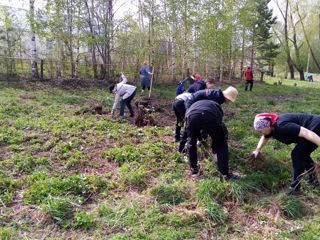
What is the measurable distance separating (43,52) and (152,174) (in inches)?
468

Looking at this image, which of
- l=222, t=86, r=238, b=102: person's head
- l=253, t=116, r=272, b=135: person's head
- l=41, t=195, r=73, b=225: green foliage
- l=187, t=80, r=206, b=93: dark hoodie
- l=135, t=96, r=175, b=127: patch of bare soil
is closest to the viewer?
l=41, t=195, r=73, b=225: green foliage

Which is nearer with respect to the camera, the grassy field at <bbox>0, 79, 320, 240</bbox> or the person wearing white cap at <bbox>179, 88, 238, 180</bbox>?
the grassy field at <bbox>0, 79, 320, 240</bbox>

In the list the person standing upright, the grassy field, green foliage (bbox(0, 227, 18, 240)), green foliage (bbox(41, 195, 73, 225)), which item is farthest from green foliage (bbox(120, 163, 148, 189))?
the person standing upright

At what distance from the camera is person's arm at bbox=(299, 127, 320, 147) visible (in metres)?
3.72

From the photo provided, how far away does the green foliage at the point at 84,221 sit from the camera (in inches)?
139

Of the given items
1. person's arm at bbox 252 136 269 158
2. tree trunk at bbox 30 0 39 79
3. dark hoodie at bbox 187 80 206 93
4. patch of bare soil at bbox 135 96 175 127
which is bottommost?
patch of bare soil at bbox 135 96 175 127

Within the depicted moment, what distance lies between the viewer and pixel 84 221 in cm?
355

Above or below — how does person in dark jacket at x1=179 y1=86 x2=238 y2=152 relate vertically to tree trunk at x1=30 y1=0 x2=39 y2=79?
below

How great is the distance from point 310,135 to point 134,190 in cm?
238

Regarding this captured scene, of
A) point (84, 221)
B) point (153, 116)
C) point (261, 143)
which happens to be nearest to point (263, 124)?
point (261, 143)

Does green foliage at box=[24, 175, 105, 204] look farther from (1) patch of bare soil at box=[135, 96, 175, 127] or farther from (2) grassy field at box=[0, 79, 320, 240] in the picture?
(1) patch of bare soil at box=[135, 96, 175, 127]

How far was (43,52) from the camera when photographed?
14.7 metres

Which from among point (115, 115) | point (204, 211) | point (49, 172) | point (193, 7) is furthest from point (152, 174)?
point (193, 7)

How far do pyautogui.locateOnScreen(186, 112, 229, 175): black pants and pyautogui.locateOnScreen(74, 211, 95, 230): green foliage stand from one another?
1.75 m
